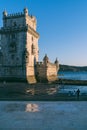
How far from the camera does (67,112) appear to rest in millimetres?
16812

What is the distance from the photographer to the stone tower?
189 ft

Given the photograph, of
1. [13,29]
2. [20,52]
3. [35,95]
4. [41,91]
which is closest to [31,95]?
[35,95]

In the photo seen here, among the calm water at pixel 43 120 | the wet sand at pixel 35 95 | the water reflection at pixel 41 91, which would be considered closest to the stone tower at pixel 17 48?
the water reflection at pixel 41 91

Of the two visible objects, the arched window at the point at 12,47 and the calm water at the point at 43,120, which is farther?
the arched window at the point at 12,47

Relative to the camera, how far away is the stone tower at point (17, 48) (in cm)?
5773

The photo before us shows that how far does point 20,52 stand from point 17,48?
1.60m

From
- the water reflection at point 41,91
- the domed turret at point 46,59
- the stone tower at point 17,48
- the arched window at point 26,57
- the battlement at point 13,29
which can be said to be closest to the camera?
the water reflection at point 41,91

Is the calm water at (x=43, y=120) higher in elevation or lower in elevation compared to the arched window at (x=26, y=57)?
lower

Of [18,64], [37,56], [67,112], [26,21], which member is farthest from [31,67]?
[67,112]

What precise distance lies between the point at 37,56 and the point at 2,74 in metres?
12.9

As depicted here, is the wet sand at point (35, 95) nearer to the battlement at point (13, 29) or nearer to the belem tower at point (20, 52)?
the belem tower at point (20, 52)

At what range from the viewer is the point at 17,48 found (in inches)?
2346

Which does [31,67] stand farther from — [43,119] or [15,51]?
[43,119]

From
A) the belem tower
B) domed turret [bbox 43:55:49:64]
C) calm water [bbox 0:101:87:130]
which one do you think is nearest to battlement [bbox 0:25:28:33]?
the belem tower
